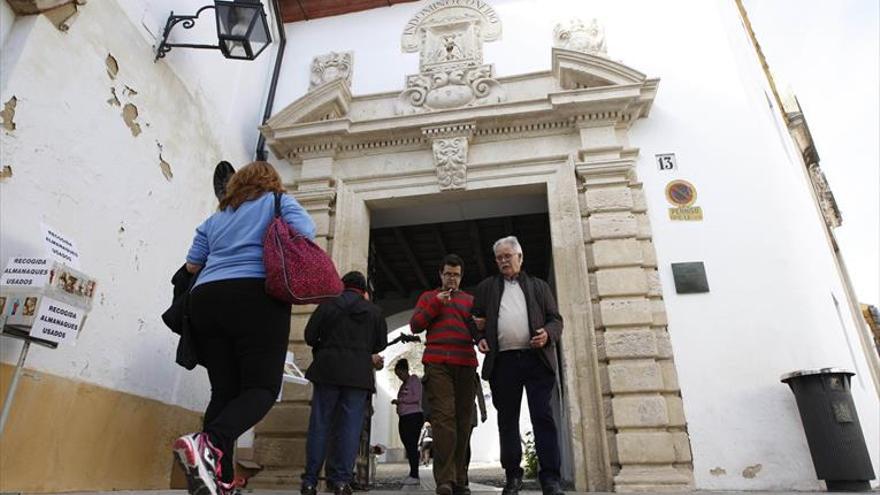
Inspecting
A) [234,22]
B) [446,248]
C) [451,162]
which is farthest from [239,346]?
[446,248]

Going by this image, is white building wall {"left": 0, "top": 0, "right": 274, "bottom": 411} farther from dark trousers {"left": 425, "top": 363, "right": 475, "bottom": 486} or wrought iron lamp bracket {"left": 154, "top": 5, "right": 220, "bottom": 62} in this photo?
dark trousers {"left": 425, "top": 363, "right": 475, "bottom": 486}

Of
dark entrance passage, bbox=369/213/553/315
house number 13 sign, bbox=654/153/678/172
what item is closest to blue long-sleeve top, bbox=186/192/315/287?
house number 13 sign, bbox=654/153/678/172

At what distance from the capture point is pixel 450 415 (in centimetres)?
361

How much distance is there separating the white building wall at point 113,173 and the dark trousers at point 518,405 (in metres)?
2.55

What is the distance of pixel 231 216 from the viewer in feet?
8.57

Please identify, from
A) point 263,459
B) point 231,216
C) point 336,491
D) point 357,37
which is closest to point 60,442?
point 336,491

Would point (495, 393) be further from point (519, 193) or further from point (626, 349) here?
point (519, 193)

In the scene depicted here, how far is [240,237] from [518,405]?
6.74ft

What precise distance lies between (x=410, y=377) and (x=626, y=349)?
9.54 feet

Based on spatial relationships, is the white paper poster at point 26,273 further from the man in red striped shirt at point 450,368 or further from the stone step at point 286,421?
the stone step at point 286,421

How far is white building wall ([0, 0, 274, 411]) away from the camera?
312 centimetres

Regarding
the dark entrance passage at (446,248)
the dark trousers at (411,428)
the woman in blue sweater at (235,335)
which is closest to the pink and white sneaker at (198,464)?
the woman in blue sweater at (235,335)

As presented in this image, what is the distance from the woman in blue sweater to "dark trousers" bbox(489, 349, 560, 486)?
1630mm

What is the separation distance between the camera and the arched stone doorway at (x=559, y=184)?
4617 millimetres
